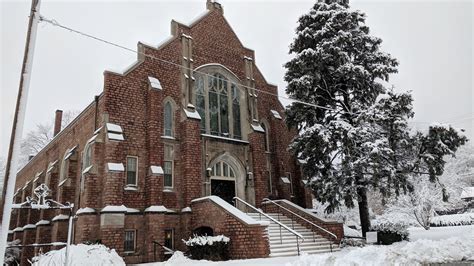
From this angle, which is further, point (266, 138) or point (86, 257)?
point (266, 138)

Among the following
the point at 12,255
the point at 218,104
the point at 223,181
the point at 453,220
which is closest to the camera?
the point at 223,181

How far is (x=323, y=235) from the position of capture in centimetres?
1708

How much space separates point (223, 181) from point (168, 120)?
4342 millimetres

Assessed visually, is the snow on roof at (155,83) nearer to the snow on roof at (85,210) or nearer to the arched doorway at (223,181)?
the arched doorway at (223,181)

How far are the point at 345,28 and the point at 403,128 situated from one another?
5.79 metres

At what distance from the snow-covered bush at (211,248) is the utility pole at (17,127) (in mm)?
7866

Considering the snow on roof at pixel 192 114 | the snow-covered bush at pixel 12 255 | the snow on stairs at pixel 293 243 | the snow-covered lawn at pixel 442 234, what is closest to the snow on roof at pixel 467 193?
the snow-covered lawn at pixel 442 234

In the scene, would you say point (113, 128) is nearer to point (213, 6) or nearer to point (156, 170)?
point (156, 170)

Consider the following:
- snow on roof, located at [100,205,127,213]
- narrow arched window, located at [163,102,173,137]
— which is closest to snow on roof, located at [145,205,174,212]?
snow on roof, located at [100,205,127,213]

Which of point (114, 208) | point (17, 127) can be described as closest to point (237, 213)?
point (114, 208)

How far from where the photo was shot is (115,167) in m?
15.3

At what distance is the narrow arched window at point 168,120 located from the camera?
59.4 ft

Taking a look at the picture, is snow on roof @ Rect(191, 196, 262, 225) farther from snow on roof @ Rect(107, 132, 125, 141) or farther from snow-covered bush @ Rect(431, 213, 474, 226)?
snow-covered bush @ Rect(431, 213, 474, 226)

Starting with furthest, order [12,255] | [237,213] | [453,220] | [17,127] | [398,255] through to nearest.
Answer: [453,220] → [12,255] → [237,213] → [398,255] → [17,127]
